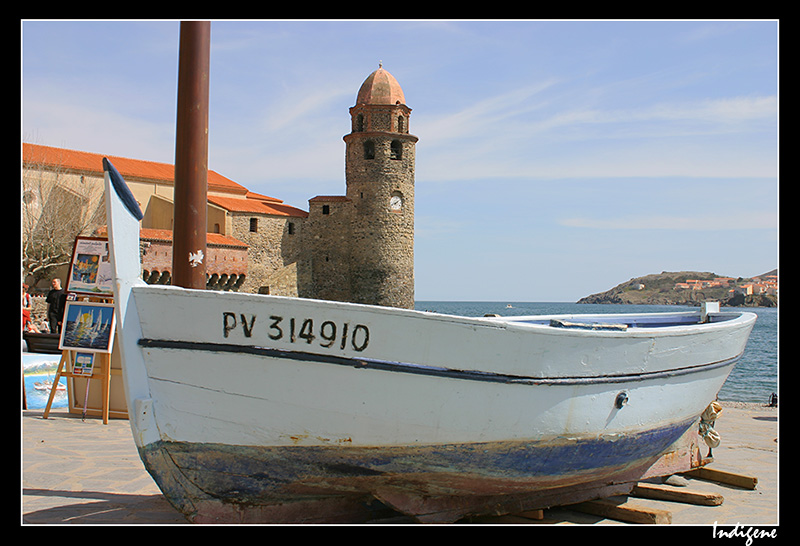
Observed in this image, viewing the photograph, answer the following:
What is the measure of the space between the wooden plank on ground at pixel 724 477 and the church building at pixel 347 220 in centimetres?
2982

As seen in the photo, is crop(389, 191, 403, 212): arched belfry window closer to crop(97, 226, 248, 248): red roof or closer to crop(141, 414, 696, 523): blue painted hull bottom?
crop(97, 226, 248, 248): red roof

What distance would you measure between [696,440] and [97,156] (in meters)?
35.8

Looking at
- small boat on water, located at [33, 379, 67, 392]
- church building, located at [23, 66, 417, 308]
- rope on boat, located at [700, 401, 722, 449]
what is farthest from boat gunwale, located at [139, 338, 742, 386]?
church building, located at [23, 66, 417, 308]

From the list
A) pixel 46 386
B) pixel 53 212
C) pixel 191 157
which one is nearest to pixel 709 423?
pixel 191 157

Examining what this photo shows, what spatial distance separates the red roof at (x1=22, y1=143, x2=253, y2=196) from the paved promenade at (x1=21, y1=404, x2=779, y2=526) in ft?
84.8

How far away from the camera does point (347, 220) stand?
121 ft

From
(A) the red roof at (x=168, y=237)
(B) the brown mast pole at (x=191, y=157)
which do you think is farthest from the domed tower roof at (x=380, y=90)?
(B) the brown mast pole at (x=191, y=157)

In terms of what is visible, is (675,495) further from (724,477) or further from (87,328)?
(87,328)

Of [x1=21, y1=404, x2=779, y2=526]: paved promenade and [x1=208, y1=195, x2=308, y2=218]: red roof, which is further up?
[x1=208, y1=195, x2=308, y2=218]: red roof

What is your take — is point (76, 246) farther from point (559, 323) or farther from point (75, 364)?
point (559, 323)

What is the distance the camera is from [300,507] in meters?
3.86

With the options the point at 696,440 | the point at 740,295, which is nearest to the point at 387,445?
the point at 696,440

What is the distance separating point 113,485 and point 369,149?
108 ft

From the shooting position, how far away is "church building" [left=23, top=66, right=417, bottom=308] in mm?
34562
